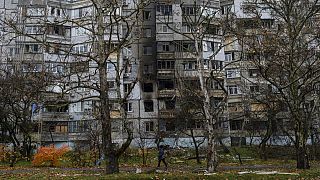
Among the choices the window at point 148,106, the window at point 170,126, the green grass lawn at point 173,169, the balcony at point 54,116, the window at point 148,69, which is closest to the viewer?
the green grass lawn at point 173,169

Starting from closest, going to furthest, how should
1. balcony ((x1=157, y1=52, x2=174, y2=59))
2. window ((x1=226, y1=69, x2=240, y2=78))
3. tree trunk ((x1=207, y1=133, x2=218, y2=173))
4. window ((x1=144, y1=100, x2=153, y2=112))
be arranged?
tree trunk ((x1=207, y1=133, x2=218, y2=173))
balcony ((x1=157, y1=52, x2=174, y2=59))
window ((x1=144, y1=100, x2=153, y2=112))
window ((x1=226, y1=69, x2=240, y2=78))

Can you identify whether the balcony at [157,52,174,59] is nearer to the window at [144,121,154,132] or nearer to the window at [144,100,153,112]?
the window at [144,100,153,112]

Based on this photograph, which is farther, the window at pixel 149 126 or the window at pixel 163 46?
the window at pixel 163 46

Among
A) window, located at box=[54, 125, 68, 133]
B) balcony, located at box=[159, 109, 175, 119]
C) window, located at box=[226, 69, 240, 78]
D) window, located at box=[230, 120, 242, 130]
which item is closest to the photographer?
balcony, located at box=[159, 109, 175, 119]

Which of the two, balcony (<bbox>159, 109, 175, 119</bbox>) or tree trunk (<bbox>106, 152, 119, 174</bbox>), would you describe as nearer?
tree trunk (<bbox>106, 152, 119, 174</bbox>)

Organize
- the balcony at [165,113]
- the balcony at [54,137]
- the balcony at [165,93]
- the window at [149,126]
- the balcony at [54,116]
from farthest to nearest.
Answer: the balcony at [165,93] < the window at [149,126] < the balcony at [54,116] < the balcony at [165,113] < the balcony at [54,137]

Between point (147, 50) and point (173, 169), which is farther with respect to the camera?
point (147, 50)

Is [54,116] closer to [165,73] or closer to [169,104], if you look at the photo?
[169,104]

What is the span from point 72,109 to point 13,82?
16993 mm

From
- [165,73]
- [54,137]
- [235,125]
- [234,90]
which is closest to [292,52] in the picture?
[165,73]

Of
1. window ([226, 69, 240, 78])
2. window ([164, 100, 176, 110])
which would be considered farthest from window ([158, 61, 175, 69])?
window ([226, 69, 240, 78])

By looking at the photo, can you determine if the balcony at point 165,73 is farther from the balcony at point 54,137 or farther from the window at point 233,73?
the balcony at point 54,137

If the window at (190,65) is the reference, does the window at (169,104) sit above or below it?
below

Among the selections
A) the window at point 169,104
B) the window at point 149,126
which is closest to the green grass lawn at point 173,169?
the window at point 149,126
